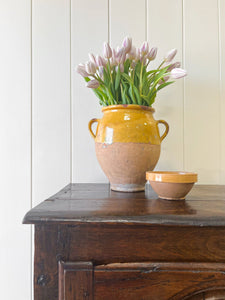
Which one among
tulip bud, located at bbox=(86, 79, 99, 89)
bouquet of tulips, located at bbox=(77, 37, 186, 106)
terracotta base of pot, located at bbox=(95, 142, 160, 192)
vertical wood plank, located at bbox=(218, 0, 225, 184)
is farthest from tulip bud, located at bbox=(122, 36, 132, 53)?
vertical wood plank, located at bbox=(218, 0, 225, 184)

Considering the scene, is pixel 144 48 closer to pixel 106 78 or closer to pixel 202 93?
pixel 106 78

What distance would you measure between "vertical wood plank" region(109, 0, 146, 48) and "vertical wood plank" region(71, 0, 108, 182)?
0.03m

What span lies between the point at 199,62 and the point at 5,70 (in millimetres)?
795

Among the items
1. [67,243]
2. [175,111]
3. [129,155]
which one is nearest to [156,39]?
→ [175,111]

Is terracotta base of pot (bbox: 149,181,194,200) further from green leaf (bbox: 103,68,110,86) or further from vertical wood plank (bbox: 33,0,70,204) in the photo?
vertical wood plank (bbox: 33,0,70,204)

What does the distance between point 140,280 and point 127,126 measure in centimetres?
36

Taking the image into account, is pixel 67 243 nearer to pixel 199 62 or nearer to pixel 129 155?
pixel 129 155

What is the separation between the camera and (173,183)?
0.45m

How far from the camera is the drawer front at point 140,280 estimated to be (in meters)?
0.36

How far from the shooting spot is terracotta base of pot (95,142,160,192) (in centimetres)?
56

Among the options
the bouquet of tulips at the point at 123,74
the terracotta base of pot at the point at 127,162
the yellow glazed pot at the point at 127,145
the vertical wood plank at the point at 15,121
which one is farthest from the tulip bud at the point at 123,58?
the vertical wood plank at the point at 15,121

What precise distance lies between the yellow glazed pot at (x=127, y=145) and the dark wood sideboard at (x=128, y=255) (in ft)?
0.66

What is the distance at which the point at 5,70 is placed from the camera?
33.2 inches

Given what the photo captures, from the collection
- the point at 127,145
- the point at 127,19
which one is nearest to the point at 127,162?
the point at 127,145
